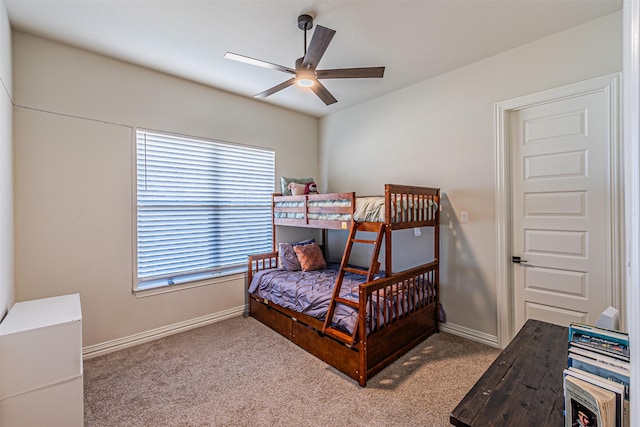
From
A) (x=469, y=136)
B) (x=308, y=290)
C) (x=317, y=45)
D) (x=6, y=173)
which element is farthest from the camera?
(x=469, y=136)

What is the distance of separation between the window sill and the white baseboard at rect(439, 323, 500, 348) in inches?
96.7

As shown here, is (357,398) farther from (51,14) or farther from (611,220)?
(51,14)

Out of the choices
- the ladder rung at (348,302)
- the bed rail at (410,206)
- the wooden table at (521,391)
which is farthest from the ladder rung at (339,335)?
the wooden table at (521,391)

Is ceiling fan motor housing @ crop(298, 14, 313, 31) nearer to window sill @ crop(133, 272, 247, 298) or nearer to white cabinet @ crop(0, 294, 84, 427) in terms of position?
white cabinet @ crop(0, 294, 84, 427)

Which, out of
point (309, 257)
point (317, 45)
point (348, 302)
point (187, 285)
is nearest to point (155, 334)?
point (187, 285)

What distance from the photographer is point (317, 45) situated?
191 centimetres

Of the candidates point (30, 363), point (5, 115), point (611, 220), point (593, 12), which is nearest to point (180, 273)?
point (30, 363)

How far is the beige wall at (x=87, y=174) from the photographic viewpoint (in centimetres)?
237

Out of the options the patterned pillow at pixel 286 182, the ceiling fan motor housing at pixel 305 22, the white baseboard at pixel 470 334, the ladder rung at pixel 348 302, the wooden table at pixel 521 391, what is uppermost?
the ceiling fan motor housing at pixel 305 22

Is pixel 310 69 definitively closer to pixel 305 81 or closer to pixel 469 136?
pixel 305 81

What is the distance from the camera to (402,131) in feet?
11.3

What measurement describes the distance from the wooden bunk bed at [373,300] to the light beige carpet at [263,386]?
13 cm

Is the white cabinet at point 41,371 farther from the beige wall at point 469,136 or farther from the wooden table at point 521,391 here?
the beige wall at point 469,136

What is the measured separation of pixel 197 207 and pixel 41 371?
1.97 meters
